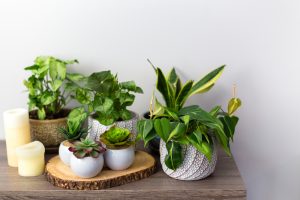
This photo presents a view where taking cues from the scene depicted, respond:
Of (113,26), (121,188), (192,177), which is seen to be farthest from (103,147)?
(113,26)

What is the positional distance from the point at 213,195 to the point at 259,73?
1.36 ft

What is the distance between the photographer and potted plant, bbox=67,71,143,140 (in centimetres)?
99

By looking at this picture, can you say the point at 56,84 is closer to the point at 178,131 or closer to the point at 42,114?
the point at 42,114

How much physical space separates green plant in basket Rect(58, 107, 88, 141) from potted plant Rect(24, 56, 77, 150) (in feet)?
0.16

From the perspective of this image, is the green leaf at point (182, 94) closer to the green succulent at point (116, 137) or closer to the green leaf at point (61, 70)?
the green succulent at point (116, 137)

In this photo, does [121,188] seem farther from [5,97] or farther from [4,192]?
[5,97]

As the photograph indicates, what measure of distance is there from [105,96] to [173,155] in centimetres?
22

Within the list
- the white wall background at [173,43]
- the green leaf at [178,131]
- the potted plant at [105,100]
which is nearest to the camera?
the green leaf at [178,131]

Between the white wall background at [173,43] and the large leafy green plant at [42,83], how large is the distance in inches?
3.4

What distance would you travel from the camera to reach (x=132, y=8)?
1.12m

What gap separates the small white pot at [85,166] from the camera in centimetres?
89

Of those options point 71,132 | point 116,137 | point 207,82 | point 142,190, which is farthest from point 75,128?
point 207,82

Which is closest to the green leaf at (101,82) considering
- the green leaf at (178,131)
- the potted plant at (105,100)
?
the potted plant at (105,100)

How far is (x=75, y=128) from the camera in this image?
3.27ft
